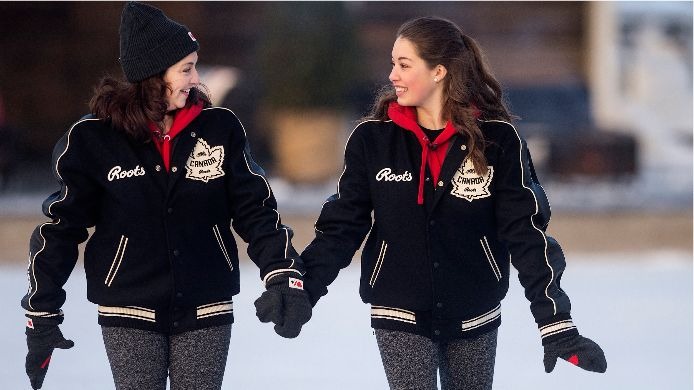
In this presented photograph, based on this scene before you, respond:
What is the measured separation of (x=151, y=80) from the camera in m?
2.92

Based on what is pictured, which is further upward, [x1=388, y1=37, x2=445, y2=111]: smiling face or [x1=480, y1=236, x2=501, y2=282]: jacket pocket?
[x1=388, y1=37, x2=445, y2=111]: smiling face

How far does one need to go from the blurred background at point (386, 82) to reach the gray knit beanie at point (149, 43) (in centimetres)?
445

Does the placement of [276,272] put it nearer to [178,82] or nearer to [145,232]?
[145,232]

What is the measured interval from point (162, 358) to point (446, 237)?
75cm

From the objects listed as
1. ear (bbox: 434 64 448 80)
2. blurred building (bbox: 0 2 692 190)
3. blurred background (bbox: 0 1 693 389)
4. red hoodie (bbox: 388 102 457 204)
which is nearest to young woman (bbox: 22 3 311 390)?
red hoodie (bbox: 388 102 457 204)

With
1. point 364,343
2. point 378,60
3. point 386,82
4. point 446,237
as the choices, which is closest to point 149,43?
point 446,237

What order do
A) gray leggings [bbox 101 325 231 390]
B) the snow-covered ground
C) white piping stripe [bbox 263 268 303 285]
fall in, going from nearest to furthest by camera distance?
gray leggings [bbox 101 325 231 390]
white piping stripe [bbox 263 268 303 285]
the snow-covered ground

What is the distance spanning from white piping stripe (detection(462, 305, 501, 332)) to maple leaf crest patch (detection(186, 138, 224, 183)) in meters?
0.72

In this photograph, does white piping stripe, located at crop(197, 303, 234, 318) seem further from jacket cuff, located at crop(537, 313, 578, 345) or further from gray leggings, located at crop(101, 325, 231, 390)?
jacket cuff, located at crop(537, 313, 578, 345)

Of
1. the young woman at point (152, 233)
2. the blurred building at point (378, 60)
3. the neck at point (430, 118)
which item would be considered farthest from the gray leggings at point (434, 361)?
the blurred building at point (378, 60)

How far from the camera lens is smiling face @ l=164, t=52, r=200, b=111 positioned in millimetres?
2908

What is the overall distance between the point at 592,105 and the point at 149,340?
10.8 meters

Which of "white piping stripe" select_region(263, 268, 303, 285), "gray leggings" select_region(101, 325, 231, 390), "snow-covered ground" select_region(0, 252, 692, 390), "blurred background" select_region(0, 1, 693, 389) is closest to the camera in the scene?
"gray leggings" select_region(101, 325, 231, 390)

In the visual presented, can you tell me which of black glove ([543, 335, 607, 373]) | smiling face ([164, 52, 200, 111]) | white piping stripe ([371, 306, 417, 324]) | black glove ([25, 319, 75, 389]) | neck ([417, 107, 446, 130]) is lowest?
black glove ([25, 319, 75, 389])
